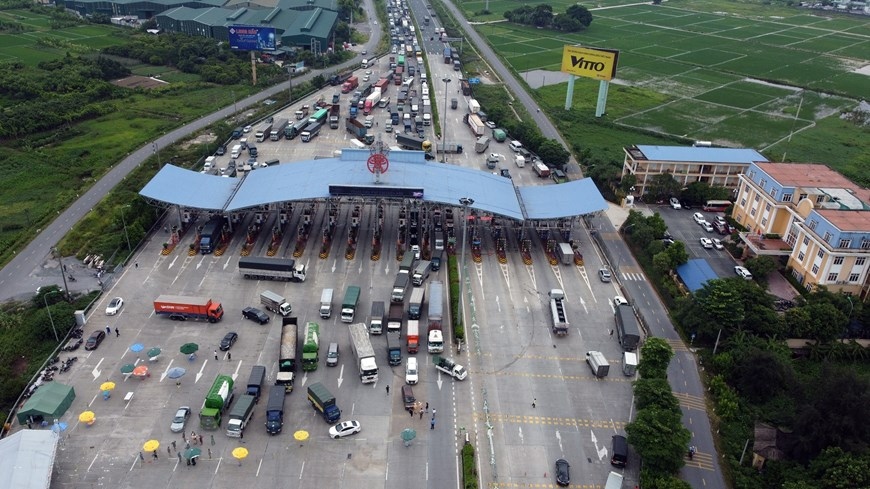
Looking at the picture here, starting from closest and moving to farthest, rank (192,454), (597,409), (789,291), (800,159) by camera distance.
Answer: (192,454) < (597,409) < (789,291) < (800,159)

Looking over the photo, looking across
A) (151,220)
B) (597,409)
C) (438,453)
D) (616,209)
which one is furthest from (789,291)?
(151,220)

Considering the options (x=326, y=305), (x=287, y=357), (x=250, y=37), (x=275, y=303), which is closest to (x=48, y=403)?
(x=287, y=357)

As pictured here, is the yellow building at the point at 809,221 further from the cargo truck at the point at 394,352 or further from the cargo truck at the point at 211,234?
the cargo truck at the point at 211,234

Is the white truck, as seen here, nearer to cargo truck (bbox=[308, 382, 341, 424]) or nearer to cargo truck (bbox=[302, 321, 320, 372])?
cargo truck (bbox=[308, 382, 341, 424])

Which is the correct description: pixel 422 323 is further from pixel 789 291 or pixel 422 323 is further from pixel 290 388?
pixel 789 291

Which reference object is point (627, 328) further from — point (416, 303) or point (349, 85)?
point (349, 85)

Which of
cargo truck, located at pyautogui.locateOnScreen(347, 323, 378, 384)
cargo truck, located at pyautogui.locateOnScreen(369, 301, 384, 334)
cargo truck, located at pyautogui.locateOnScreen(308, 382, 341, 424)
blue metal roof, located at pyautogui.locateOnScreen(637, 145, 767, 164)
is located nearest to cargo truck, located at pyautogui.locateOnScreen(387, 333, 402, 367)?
cargo truck, located at pyautogui.locateOnScreen(347, 323, 378, 384)

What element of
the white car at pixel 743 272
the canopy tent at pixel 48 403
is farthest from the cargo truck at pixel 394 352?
the white car at pixel 743 272
